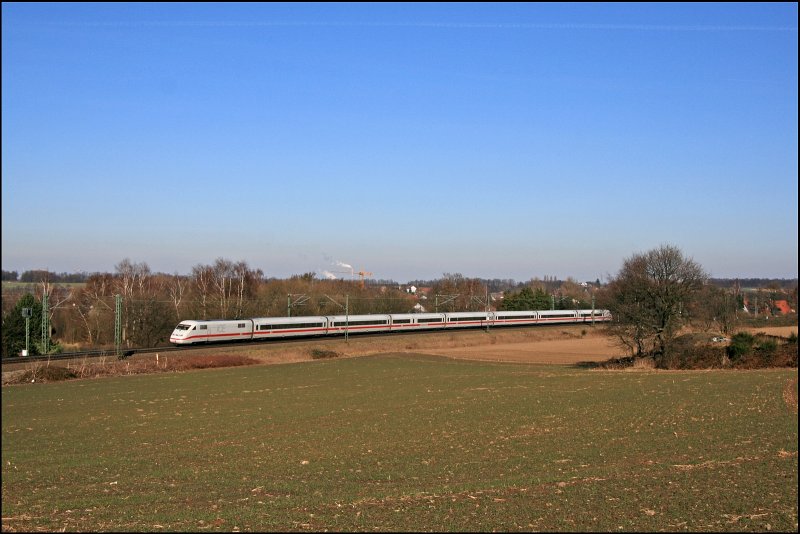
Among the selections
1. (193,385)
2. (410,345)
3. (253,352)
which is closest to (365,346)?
(410,345)

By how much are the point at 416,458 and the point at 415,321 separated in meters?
68.1

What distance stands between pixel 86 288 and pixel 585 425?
278 feet

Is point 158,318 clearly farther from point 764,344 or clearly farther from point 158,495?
point 158,495

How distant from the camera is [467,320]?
93.2m

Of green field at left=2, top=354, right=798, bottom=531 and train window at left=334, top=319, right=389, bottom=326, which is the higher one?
train window at left=334, top=319, right=389, bottom=326

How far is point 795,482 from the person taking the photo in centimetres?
1390

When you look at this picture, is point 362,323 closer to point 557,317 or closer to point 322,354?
point 322,354

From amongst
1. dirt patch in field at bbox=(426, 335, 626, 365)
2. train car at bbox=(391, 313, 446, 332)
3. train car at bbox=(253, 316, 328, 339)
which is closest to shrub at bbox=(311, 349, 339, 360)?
train car at bbox=(253, 316, 328, 339)

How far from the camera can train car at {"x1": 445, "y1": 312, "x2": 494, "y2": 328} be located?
91.2m

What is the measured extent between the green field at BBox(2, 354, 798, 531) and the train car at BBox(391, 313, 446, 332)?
47.6 metres

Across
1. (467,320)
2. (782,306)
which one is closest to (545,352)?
(467,320)

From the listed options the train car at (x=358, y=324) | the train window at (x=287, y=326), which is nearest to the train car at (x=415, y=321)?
the train car at (x=358, y=324)

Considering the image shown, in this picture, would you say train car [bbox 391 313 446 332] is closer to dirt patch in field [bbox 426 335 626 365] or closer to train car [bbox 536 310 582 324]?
dirt patch in field [bbox 426 335 626 365]

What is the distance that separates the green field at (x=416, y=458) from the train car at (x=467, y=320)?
53.5 m
